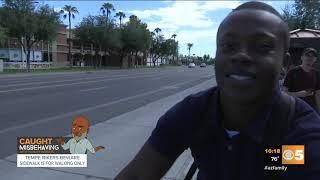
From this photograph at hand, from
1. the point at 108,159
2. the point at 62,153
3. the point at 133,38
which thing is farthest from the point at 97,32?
the point at 62,153

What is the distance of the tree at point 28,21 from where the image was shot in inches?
2296

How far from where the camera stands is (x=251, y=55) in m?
1.51

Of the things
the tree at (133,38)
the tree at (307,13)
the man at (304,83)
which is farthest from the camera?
the tree at (133,38)

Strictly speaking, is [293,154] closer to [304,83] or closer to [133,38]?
[304,83]

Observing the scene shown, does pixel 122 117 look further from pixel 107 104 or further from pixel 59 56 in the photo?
pixel 59 56

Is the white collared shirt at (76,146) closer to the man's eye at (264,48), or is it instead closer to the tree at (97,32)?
the man's eye at (264,48)

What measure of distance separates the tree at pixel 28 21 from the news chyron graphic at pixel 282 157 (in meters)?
58.5

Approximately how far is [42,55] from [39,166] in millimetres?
89298

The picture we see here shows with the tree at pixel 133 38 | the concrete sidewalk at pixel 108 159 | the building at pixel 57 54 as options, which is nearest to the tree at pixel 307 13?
the concrete sidewalk at pixel 108 159

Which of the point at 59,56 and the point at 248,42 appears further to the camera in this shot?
the point at 59,56

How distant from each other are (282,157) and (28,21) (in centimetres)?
5967

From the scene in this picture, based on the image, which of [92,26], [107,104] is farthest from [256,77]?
[92,26]

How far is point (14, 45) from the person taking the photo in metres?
82.9

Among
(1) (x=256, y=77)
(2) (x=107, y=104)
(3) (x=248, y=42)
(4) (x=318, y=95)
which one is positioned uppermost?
(3) (x=248, y=42)
